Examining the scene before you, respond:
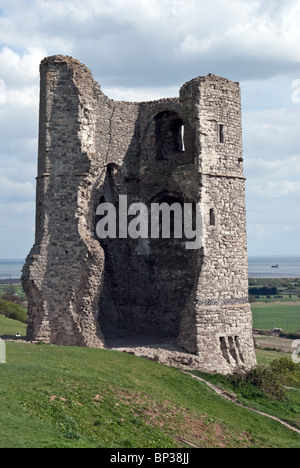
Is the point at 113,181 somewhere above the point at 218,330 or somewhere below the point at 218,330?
above

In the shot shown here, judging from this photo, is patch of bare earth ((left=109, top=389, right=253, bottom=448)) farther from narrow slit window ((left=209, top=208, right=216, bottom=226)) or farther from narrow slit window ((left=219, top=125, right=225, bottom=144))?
narrow slit window ((left=219, top=125, right=225, bottom=144))

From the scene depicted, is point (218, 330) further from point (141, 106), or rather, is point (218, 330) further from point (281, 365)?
point (141, 106)

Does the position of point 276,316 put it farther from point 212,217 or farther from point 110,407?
point 110,407

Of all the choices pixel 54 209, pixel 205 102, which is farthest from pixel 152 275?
pixel 205 102

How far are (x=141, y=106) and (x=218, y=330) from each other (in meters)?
10.9

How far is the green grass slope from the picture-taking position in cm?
1442

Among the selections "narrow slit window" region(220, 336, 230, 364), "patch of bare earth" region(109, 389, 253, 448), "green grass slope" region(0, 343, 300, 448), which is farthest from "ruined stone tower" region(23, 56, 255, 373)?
"patch of bare earth" region(109, 389, 253, 448)

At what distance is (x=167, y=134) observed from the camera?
99.3ft

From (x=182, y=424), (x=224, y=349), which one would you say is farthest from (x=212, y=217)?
(x=182, y=424)

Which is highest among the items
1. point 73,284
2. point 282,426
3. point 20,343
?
point 73,284

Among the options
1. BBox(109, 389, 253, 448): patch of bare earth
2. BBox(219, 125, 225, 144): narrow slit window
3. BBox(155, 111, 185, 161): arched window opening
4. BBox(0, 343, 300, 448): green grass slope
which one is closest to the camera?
BBox(0, 343, 300, 448): green grass slope

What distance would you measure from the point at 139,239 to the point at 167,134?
16.3 ft

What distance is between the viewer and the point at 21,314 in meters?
50.4

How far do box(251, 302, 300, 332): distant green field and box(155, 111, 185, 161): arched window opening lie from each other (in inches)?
1768
